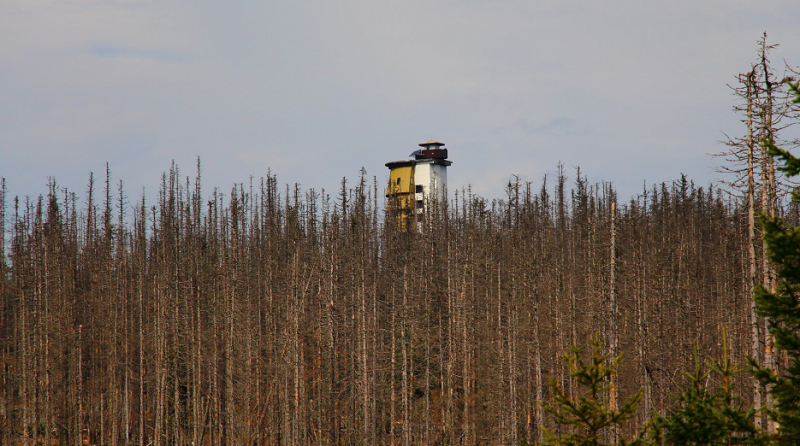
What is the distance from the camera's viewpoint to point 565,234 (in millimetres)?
87375

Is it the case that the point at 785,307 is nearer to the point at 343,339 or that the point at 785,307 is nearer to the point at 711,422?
the point at 711,422

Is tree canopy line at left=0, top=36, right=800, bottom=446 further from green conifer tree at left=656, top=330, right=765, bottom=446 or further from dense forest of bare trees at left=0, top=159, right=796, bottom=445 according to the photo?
green conifer tree at left=656, top=330, right=765, bottom=446

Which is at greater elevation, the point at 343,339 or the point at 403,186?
the point at 403,186

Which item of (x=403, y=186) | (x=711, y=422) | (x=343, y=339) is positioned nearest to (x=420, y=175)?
(x=403, y=186)

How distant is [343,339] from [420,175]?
38.8 metres

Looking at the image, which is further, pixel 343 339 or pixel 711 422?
pixel 343 339

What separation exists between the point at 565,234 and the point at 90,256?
53.8 m

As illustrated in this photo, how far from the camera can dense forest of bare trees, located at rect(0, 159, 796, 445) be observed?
153 feet

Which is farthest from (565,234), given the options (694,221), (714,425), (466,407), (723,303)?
(714,425)

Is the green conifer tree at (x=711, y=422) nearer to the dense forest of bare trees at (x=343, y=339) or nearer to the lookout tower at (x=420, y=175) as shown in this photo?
the dense forest of bare trees at (x=343, y=339)

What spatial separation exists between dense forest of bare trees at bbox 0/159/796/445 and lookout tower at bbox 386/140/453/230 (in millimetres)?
18525

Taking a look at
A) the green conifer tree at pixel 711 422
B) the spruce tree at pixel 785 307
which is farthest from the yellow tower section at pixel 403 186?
the spruce tree at pixel 785 307

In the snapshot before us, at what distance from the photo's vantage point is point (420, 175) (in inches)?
3575

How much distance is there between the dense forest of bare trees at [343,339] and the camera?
46562 mm
